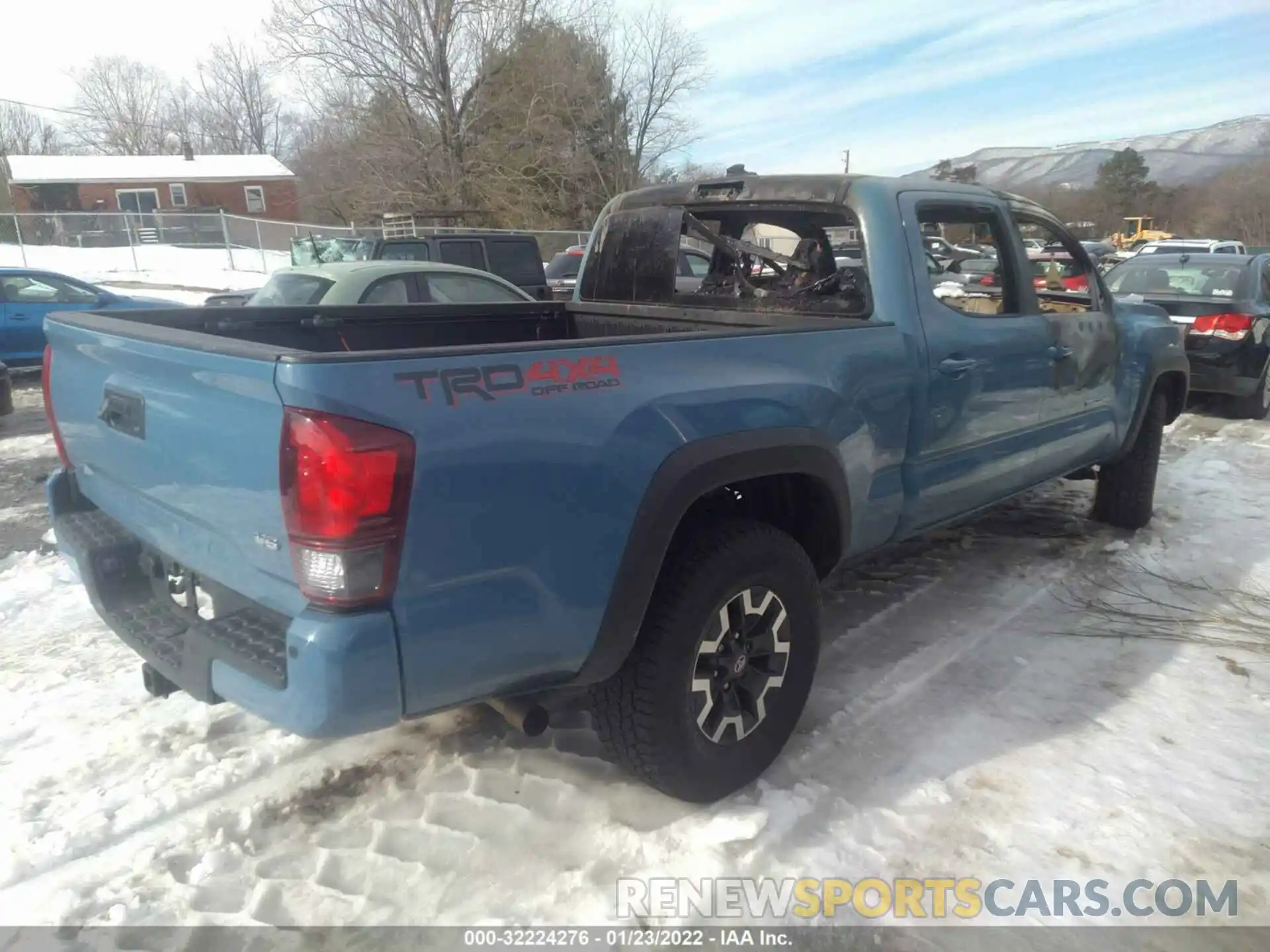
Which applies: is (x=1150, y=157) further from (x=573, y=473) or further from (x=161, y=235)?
(x=573, y=473)

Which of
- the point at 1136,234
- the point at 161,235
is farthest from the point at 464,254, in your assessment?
the point at 1136,234

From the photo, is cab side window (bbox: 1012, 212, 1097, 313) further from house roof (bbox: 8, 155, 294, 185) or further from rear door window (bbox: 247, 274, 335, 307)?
house roof (bbox: 8, 155, 294, 185)

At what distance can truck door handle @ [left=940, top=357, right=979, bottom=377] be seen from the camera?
360 cm

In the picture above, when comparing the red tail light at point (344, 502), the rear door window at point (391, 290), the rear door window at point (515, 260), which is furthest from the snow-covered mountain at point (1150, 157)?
the red tail light at point (344, 502)

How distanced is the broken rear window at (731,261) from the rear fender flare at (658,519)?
1.19 m

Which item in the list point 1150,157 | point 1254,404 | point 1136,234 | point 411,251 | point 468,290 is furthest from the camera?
point 1150,157

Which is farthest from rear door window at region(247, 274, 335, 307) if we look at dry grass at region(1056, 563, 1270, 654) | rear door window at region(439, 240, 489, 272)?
dry grass at region(1056, 563, 1270, 654)

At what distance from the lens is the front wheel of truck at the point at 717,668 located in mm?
2672

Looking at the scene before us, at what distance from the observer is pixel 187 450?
2.38m

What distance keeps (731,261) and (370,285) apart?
4248 mm

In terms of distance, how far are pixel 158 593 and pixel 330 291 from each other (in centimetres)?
522

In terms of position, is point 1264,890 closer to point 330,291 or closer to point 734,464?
point 734,464

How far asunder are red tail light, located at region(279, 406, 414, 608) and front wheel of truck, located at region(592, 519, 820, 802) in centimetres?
90

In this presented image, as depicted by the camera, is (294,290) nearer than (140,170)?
Yes
